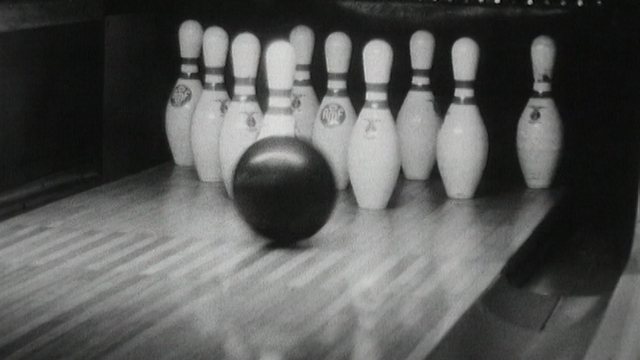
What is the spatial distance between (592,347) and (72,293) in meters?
0.87

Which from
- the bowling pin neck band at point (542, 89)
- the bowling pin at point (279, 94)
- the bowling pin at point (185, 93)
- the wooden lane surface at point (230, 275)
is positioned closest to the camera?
the wooden lane surface at point (230, 275)

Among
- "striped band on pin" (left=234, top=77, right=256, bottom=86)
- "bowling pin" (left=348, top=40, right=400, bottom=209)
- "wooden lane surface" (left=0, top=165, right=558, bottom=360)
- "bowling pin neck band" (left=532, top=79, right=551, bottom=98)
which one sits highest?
"bowling pin neck band" (left=532, top=79, right=551, bottom=98)

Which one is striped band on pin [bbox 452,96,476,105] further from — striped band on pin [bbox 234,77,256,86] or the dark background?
striped band on pin [bbox 234,77,256,86]

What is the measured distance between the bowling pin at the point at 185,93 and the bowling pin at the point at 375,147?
650 mm

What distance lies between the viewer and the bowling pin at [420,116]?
3.07 metres

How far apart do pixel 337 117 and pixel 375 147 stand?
0.24 metres

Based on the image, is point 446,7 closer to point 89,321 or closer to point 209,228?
point 209,228

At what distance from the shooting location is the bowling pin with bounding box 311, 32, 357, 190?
9.74ft

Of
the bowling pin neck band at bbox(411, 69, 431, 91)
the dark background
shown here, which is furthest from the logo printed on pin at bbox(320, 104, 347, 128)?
the dark background

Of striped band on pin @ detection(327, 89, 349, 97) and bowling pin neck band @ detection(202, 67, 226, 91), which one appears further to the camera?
bowling pin neck band @ detection(202, 67, 226, 91)

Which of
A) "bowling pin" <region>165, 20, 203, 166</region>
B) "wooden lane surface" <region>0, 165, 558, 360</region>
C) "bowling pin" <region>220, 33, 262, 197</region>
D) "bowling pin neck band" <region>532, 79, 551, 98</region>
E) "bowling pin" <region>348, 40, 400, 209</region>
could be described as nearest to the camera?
"wooden lane surface" <region>0, 165, 558, 360</region>

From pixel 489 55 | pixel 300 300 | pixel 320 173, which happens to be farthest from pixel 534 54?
pixel 300 300

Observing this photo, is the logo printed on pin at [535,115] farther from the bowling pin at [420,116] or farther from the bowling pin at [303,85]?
the bowling pin at [303,85]

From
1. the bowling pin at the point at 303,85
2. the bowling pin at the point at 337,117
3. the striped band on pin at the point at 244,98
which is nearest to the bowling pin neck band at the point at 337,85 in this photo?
the bowling pin at the point at 337,117
